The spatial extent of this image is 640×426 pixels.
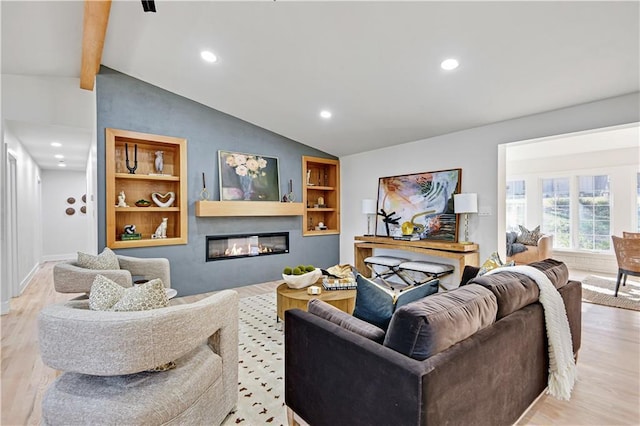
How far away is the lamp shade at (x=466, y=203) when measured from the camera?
417cm

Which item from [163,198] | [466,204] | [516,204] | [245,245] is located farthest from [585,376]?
[516,204]

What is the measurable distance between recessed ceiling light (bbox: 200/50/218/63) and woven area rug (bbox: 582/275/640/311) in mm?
5701

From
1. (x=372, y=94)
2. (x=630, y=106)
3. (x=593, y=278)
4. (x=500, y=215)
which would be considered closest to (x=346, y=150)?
(x=372, y=94)

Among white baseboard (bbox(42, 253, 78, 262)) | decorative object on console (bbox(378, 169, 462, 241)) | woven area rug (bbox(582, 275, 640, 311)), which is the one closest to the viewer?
woven area rug (bbox(582, 275, 640, 311))

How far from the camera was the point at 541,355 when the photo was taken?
1840 millimetres

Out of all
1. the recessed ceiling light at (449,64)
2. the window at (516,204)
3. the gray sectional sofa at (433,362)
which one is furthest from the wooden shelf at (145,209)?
the window at (516,204)

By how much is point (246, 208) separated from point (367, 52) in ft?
9.69

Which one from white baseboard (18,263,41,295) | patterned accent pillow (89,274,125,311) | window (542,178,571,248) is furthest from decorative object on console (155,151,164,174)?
window (542,178,571,248)

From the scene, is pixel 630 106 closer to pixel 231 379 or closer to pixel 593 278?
pixel 593 278

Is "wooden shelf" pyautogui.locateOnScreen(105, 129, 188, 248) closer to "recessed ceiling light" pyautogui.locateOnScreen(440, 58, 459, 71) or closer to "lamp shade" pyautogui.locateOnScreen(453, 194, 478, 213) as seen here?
"recessed ceiling light" pyautogui.locateOnScreen(440, 58, 459, 71)

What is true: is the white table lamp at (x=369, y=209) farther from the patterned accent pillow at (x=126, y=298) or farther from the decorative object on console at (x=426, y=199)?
the patterned accent pillow at (x=126, y=298)

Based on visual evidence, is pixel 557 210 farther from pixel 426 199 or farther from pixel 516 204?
pixel 426 199

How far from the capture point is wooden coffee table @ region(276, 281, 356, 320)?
9.43ft

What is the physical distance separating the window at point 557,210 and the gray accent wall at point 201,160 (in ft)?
17.5
